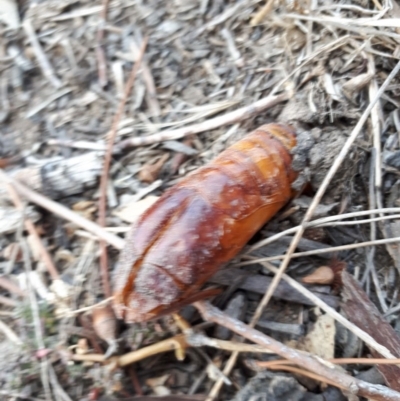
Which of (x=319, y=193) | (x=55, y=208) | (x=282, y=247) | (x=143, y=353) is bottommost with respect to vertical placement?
(x=143, y=353)

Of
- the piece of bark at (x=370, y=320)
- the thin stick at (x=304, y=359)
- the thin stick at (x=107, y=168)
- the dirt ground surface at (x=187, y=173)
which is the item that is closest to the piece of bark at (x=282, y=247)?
the dirt ground surface at (x=187, y=173)

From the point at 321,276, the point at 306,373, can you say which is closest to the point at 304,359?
the point at 306,373

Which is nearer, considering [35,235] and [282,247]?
[282,247]

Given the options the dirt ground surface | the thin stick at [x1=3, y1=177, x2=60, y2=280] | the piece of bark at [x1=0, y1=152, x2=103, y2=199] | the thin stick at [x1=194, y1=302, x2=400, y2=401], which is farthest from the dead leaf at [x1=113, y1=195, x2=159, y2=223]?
the thin stick at [x1=194, y1=302, x2=400, y2=401]

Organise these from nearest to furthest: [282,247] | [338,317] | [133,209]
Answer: [338,317]
[282,247]
[133,209]

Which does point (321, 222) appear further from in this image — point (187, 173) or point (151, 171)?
point (151, 171)

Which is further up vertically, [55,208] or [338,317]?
[55,208]

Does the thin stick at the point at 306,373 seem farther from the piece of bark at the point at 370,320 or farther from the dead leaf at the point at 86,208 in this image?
the dead leaf at the point at 86,208

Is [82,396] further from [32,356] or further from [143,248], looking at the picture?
[143,248]
